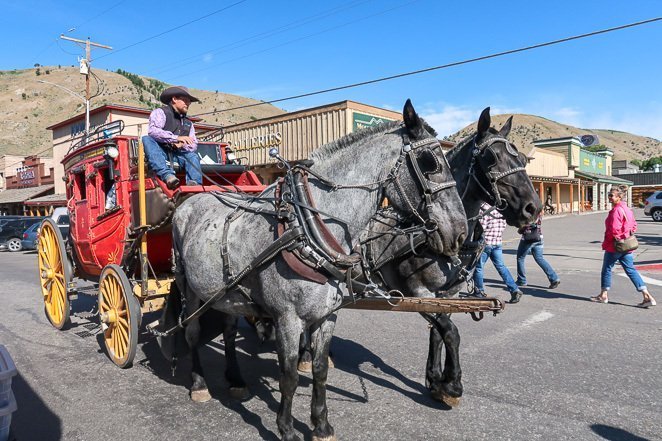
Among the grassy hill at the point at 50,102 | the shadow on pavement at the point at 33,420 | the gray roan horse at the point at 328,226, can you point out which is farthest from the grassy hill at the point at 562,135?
the shadow on pavement at the point at 33,420

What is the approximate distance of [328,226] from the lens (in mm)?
3227

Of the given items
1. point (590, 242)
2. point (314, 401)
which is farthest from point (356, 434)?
point (590, 242)

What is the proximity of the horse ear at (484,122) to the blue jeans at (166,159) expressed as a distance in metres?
2.87

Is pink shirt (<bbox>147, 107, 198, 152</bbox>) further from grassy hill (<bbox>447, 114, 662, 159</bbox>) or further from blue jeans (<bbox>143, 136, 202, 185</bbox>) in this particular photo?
grassy hill (<bbox>447, 114, 662, 159</bbox>)

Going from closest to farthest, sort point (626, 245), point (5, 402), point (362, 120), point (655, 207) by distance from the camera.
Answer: point (5, 402), point (626, 245), point (362, 120), point (655, 207)

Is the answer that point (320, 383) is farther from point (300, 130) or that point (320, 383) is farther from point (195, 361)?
point (300, 130)

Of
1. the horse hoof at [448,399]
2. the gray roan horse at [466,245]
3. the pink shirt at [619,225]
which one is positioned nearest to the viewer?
the horse hoof at [448,399]

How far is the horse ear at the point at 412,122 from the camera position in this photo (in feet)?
9.98

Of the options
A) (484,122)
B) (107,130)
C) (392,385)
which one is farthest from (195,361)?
(484,122)

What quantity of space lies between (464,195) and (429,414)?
2047 mm

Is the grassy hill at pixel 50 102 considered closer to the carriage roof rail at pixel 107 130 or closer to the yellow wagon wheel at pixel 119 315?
the carriage roof rail at pixel 107 130

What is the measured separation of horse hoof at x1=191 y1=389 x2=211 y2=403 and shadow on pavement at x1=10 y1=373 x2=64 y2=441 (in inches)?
41.2

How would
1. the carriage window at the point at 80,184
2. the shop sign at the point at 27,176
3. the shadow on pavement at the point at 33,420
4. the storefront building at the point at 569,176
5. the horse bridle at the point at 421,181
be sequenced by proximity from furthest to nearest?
1. the shop sign at the point at 27,176
2. the storefront building at the point at 569,176
3. the carriage window at the point at 80,184
4. the shadow on pavement at the point at 33,420
5. the horse bridle at the point at 421,181

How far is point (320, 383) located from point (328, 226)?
1176mm
